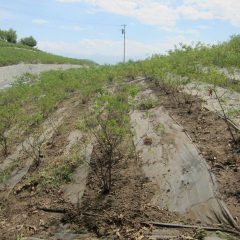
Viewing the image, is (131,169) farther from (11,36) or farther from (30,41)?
(30,41)

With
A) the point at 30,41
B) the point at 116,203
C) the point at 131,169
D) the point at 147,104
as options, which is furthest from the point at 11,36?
the point at 116,203

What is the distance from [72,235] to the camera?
17.5ft

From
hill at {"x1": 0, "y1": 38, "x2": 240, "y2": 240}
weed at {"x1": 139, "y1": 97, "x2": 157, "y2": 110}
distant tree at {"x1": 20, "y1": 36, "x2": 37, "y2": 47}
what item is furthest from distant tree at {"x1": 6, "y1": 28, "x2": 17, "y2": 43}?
weed at {"x1": 139, "y1": 97, "x2": 157, "y2": 110}

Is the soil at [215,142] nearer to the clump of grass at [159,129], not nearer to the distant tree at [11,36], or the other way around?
the clump of grass at [159,129]

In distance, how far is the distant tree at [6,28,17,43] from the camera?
53500mm

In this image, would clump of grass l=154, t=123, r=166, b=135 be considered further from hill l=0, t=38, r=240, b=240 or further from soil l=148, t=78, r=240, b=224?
soil l=148, t=78, r=240, b=224

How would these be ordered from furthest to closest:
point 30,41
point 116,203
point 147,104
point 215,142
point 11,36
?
point 30,41 < point 11,36 < point 147,104 < point 215,142 < point 116,203

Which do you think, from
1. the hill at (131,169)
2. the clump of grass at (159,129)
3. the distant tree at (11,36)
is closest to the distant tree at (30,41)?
the distant tree at (11,36)

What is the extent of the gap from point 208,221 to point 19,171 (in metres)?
3.97

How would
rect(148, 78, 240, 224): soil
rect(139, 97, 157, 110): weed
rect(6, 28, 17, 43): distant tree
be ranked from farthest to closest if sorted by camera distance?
rect(6, 28, 17, 43): distant tree, rect(139, 97, 157, 110): weed, rect(148, 78, 240, 224): soil

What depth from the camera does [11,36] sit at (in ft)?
176

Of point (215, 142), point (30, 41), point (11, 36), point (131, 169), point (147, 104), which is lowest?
point (131, 169)

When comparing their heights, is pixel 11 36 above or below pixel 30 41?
above

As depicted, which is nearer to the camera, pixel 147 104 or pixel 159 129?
pixel 159 129
